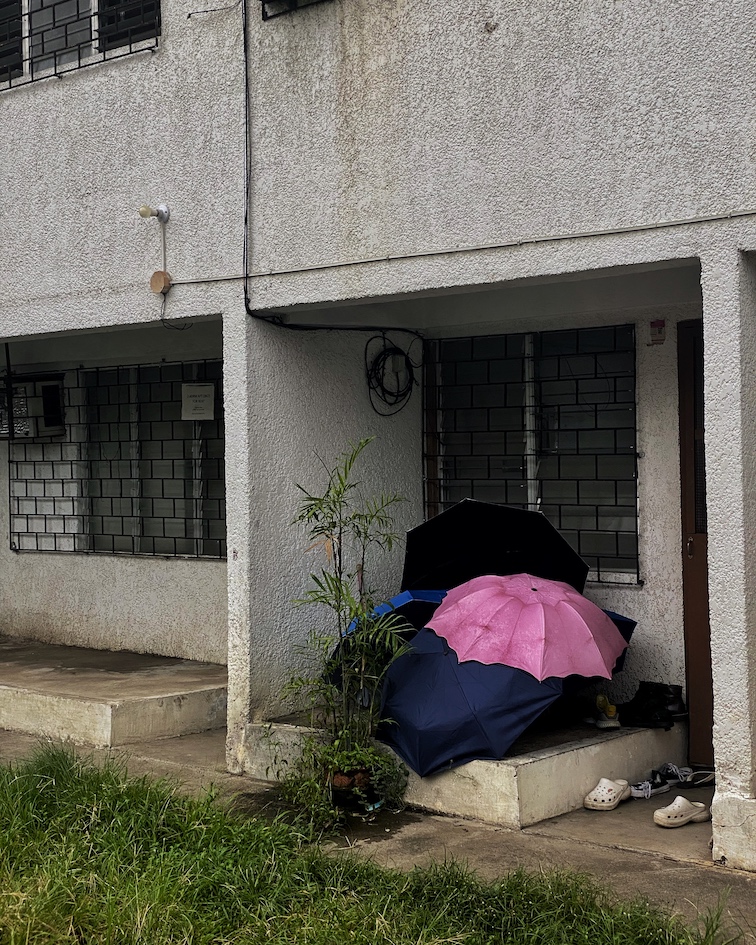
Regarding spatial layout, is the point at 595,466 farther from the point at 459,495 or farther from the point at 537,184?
the point at 537,184

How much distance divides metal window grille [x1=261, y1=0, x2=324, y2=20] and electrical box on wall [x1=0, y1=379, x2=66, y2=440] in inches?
160

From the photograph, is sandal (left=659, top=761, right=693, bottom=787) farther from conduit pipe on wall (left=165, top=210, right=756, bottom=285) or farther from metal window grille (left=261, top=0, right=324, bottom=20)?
metal window grille (left=261, top=0, right=324, bottom=20)

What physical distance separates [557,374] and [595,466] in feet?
2.01

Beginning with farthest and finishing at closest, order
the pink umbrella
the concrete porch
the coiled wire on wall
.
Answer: the coiled wire on wall < the concrete porch < the pink umbrella

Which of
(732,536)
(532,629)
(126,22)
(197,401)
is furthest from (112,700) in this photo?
(126,22)

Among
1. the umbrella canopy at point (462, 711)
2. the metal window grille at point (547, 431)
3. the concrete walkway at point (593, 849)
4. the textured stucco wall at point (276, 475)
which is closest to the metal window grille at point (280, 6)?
the textured stucco wall at point (276, 475)

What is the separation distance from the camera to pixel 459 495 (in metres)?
7.80

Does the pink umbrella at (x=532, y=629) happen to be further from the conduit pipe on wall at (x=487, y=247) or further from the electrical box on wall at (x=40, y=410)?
the electrical box on wall at (x=40, y=410)

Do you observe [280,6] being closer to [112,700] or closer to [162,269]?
[162,269]

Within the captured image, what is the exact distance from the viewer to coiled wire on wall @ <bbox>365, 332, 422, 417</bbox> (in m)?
7.50

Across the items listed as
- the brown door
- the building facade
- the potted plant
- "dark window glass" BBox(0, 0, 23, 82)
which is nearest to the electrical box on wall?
the building facade

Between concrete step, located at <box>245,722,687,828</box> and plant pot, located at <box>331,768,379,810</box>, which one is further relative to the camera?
plant pot, located at <box>331,768,379,810</box>

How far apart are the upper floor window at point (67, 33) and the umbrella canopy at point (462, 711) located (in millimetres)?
4222

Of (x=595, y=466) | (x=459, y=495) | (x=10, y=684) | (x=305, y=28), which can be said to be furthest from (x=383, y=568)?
(x=305, y=28)
